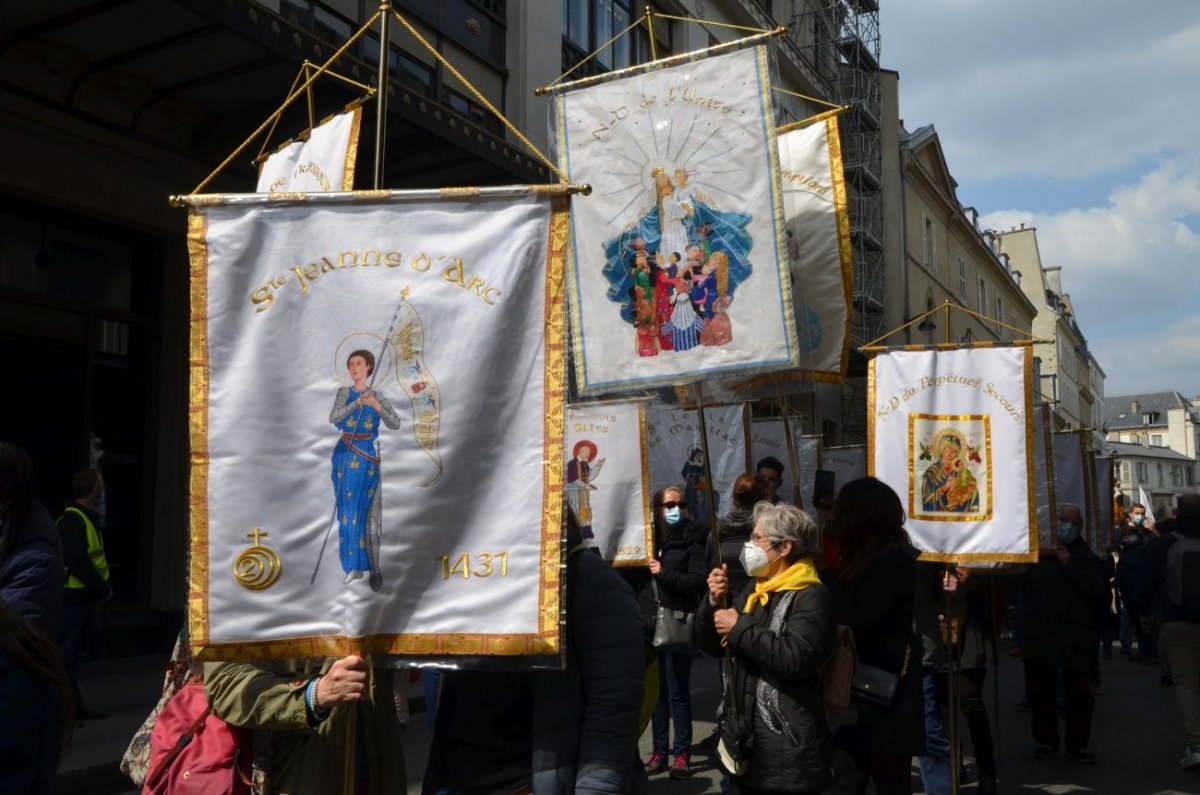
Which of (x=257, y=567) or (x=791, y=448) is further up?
(x=791, y=448)

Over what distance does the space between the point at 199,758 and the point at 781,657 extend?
2.02 meters

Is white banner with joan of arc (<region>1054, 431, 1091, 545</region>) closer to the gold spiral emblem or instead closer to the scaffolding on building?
the gold spiral emblem

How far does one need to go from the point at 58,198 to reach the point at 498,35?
26.2ft

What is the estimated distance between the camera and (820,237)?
7.22 meters

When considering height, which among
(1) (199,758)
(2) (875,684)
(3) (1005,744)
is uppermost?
(1) (199,758)

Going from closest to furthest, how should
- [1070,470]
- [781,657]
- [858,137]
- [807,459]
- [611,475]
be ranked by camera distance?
1. [781,657]
2. [611,475]
3. [1070,470]
4. [807,459]
5. [858,137]

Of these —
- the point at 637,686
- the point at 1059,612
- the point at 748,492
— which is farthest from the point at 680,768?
the point at 637,686

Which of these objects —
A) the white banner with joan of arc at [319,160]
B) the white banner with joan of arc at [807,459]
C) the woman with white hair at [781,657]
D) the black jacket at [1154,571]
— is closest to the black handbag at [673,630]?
the woman with white hair at [781,657]

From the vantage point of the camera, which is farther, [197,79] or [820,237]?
[197,79]

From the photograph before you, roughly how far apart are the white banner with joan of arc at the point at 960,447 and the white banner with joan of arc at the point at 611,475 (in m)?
1.82

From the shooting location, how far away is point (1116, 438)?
132250 millimetres

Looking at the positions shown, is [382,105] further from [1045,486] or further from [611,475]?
[1045,486]

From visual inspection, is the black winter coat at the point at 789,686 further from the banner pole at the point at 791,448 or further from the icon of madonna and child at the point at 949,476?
the icon of madonna and child at the point at 949,476

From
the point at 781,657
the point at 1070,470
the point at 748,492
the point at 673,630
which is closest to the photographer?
the point at 781,657
